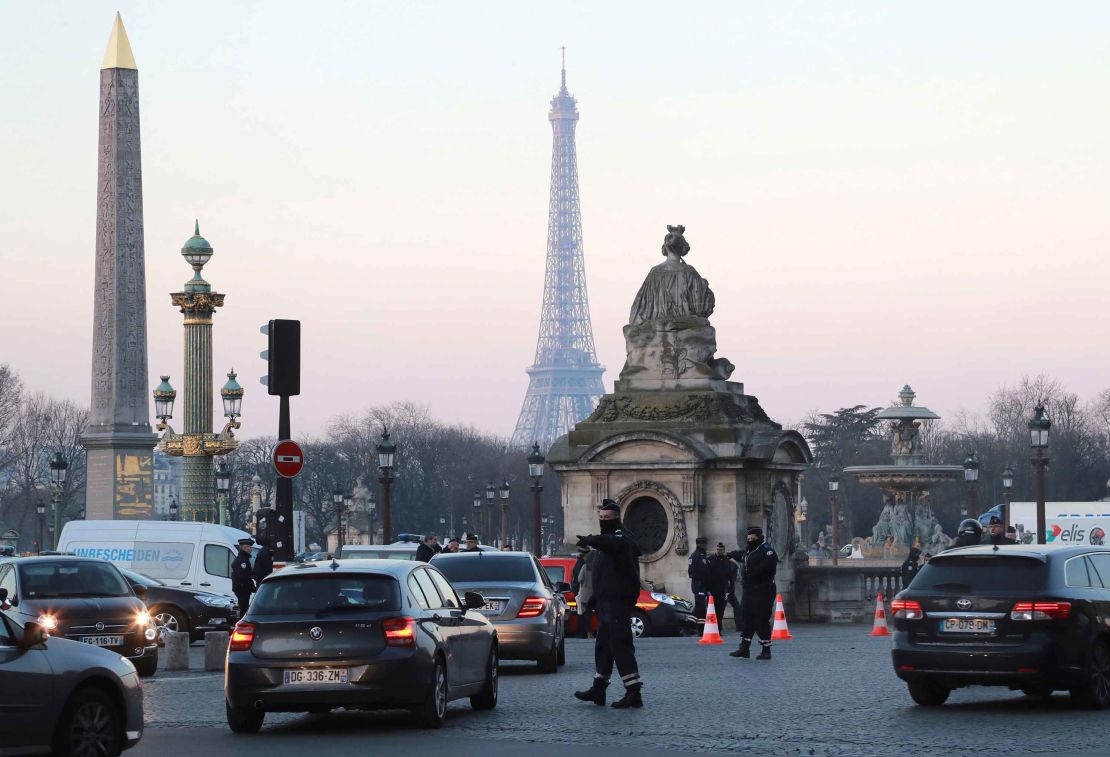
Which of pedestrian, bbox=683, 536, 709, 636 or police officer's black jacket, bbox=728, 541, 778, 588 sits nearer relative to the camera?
police officer's black jacket, bbox=728, 541, 778, 588

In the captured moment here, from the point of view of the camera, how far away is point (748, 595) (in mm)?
25828

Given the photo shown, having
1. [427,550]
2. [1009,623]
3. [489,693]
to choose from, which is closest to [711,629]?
[427,550]

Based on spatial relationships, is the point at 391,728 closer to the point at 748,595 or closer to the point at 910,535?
the point at 748,595

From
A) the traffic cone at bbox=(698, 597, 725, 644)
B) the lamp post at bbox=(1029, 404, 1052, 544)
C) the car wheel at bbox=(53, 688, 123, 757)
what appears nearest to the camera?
the car wheel at bbox=(53, 688, 123, 757)

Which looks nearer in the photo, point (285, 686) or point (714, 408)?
point (285, 686)

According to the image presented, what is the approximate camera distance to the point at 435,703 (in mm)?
16188

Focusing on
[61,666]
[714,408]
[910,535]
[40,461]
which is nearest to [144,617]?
[61,666]

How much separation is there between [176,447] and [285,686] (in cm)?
5525

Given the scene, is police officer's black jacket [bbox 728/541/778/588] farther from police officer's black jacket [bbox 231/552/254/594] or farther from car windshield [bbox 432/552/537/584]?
police officer's black jacket [bbox 231/552/254/594]

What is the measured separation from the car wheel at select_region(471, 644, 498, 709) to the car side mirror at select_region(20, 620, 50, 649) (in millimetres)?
5716

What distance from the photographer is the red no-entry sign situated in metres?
24.2

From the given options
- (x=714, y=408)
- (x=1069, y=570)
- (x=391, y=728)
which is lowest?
(x=391, y=728)

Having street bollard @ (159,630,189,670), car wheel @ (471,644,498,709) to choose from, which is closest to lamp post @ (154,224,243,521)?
street bollard @ (159,630,189,670)

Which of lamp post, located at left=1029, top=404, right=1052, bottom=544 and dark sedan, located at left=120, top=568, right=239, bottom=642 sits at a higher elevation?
lamp post, located at left=1029, top=404, right=1052, bottom=544
